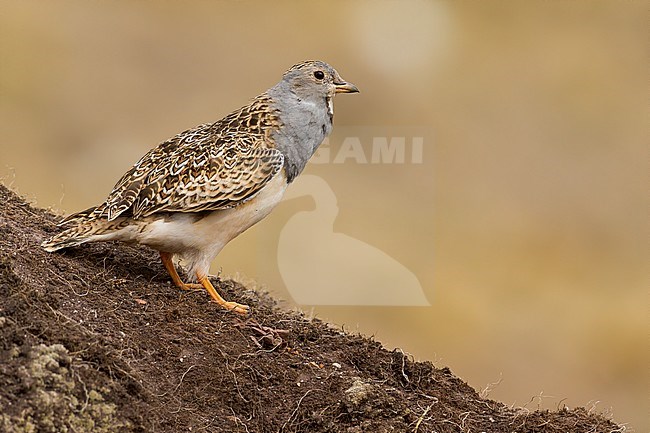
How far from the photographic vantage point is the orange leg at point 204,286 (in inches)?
340

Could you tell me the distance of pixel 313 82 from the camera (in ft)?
31.1

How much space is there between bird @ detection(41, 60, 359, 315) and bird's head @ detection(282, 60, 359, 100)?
0.01 m

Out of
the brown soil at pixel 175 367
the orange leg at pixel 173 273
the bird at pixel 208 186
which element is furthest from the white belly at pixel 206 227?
the brown soil at pixel 175 367

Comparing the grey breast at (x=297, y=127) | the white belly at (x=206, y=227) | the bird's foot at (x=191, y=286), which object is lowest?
the bird's foot at (x=191, y=286)

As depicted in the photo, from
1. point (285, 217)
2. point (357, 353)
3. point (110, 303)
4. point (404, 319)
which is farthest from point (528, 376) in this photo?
point (110, 303)

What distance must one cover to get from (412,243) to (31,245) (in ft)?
44.4

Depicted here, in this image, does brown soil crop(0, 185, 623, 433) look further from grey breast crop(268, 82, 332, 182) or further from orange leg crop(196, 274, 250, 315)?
grey breast crop(268, 82, 332, 182)

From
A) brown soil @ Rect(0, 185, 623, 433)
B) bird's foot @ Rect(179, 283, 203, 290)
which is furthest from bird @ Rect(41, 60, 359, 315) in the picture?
brown soil @ Rect(0, 185, 623, 433)

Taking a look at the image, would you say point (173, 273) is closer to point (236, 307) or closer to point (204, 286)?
point (204, 286)

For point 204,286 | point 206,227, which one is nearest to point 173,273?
point 204,286

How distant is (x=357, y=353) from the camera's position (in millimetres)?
8352

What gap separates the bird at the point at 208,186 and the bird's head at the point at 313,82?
0.03 ft

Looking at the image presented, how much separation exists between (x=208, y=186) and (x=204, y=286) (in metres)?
0.96

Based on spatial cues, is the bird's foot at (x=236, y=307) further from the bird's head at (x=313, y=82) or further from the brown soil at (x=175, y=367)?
the bird's head at (x=313, y=82)
